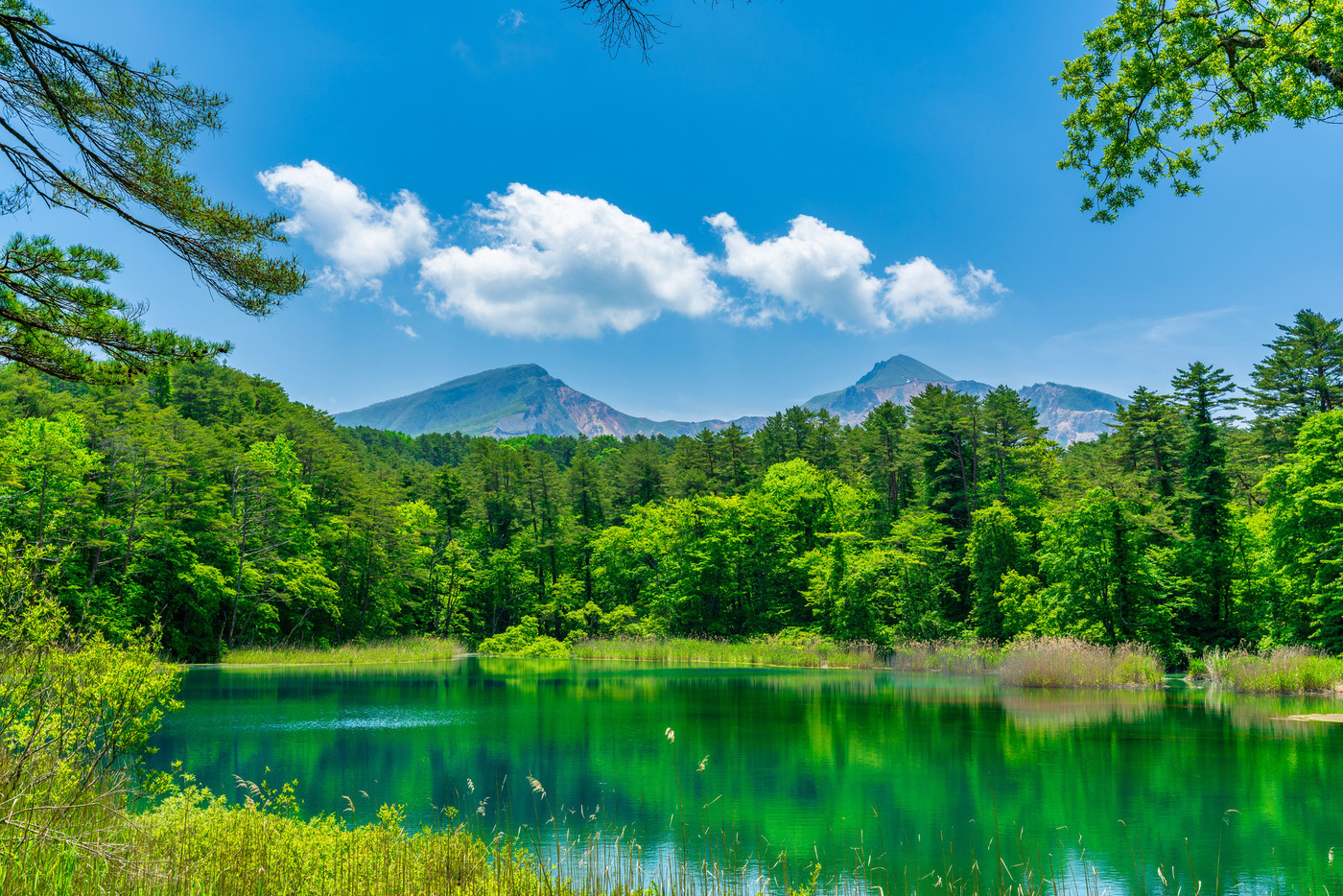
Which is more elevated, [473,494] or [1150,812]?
[473,494]

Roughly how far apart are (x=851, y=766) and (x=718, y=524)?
34.8 meters

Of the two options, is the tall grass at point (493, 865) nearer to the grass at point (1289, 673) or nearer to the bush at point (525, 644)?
the grass at point (1289, 673)

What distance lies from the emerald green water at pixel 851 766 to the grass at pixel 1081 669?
1.27 m

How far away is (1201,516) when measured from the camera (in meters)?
30.0

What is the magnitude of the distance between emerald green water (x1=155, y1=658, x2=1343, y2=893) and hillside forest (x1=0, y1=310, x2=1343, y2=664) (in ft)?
26.3

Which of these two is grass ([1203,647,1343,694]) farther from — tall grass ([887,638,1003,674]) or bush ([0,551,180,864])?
bush ([0,551,180,864])

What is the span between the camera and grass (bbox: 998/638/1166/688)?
23.9m

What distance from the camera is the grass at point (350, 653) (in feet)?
116

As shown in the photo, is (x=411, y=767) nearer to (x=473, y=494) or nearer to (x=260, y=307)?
(x=260, y=307)

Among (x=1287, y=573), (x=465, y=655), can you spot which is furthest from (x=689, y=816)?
(x=465, y=655)

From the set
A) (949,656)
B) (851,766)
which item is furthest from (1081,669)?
(851,766)

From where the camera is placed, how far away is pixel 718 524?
158ft

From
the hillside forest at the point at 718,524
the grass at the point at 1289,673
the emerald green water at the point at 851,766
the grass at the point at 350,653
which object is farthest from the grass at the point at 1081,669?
the grass at the point at 350,653

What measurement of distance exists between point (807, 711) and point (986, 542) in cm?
2025
